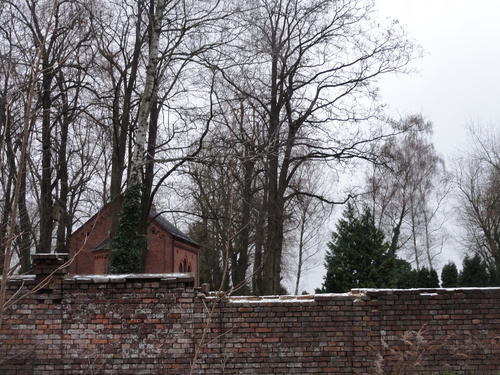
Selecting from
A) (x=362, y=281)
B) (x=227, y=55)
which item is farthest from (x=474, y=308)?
(x=362, y=281)

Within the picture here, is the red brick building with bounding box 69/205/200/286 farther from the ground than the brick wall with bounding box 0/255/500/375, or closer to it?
farther from the ground

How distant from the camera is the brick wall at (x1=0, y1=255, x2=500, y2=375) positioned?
863cm

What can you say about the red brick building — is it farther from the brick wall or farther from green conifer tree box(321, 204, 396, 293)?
the brick wall

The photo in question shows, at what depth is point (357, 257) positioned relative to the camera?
87.2 feet

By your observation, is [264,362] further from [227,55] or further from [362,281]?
[362,281]

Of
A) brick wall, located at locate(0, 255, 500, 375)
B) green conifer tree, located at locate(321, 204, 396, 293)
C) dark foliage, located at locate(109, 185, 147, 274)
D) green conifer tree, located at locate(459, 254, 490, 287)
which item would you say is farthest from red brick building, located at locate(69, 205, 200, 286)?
brick wall, located at locate(0, 255, 500, 375)

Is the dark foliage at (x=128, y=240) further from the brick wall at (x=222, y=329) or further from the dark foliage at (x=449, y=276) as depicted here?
the dark foliage at (x=449, y=276)

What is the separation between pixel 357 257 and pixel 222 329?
18.5 m

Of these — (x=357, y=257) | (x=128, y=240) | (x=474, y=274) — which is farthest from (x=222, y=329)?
(x=474, y=274)

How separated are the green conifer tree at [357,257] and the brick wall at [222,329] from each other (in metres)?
16.8

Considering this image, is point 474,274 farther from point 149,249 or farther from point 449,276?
point 149,249

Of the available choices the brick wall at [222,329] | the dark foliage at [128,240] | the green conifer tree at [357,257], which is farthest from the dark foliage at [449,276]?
the brick wall at [222,329]

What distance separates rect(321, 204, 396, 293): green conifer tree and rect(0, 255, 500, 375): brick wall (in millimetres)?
16751

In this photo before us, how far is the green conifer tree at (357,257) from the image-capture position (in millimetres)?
26109
